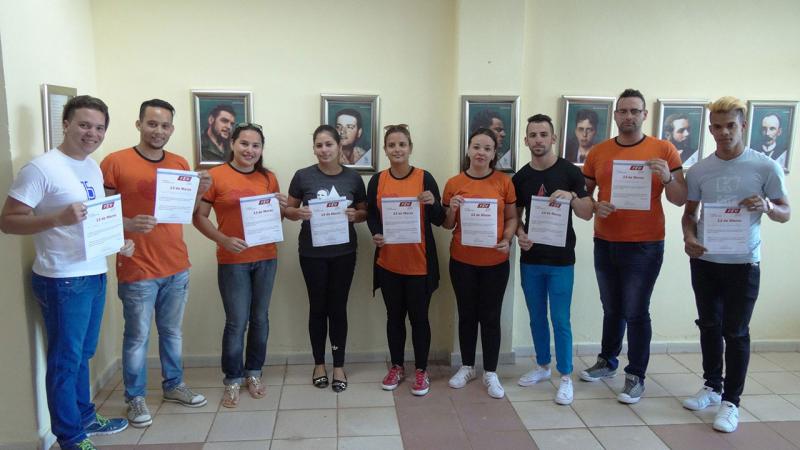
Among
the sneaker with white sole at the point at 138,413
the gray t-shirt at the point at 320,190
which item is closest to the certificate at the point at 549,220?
the gray t-shirt at the point at 320,190

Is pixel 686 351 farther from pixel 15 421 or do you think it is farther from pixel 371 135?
pixel 15 421

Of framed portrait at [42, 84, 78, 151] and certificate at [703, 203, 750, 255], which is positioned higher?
framed portrait at [42, 84, 78, 151]

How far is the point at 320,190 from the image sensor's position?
3178mm

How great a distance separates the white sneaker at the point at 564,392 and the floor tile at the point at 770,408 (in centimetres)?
104

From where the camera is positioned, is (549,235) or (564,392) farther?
(564,392)

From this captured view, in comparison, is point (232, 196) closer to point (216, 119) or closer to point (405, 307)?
point (216, 119)

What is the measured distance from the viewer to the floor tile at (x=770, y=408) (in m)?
3.09

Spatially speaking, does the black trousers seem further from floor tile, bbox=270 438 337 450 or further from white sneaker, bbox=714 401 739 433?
floor tile, bbox=270 438 337 450

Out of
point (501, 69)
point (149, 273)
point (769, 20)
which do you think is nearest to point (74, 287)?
point (149, 273)

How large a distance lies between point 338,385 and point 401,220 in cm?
114

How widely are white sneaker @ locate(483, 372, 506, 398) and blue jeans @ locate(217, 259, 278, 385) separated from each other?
1.42 metres

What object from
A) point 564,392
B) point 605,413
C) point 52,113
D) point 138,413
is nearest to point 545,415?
point 564,392

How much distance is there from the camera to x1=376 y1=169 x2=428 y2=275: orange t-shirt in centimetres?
320

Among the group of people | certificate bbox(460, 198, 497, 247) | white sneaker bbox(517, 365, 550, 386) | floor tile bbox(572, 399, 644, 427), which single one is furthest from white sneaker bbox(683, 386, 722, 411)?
certificate bbox(460, 198, 497, 247)
